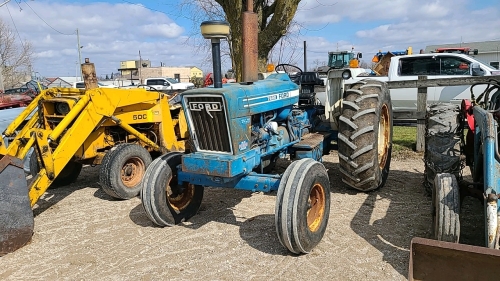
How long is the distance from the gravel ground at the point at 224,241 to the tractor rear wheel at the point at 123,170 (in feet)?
0.58

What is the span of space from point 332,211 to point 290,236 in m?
1.43

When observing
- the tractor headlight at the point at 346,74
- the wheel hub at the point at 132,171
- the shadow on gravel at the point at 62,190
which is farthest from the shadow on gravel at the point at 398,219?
the shadow on gravel at the point at 62,190

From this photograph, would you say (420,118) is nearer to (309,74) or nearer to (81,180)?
(309,74)

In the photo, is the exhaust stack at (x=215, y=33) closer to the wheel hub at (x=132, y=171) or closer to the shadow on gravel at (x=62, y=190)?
the wheel hub at (x=132, y=171)

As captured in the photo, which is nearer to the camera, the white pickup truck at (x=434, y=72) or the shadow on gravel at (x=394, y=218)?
the shadow on gravel at (x=394, y=218)

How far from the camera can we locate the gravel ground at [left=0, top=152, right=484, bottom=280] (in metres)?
3.48

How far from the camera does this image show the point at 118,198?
5531 millimetres

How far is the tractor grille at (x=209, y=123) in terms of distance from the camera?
3.90m

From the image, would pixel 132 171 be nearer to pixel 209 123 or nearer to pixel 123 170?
pixel 123 170

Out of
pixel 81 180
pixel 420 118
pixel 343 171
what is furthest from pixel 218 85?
pixel 420 118

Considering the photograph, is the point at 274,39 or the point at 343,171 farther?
the point at 274,39

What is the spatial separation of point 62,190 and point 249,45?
3599 millimetres

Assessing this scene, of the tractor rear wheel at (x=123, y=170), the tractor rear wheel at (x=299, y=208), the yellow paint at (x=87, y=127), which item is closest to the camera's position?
the tractor rear wheel at (x=299, y=208)

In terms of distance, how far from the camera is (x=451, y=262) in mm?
2830
